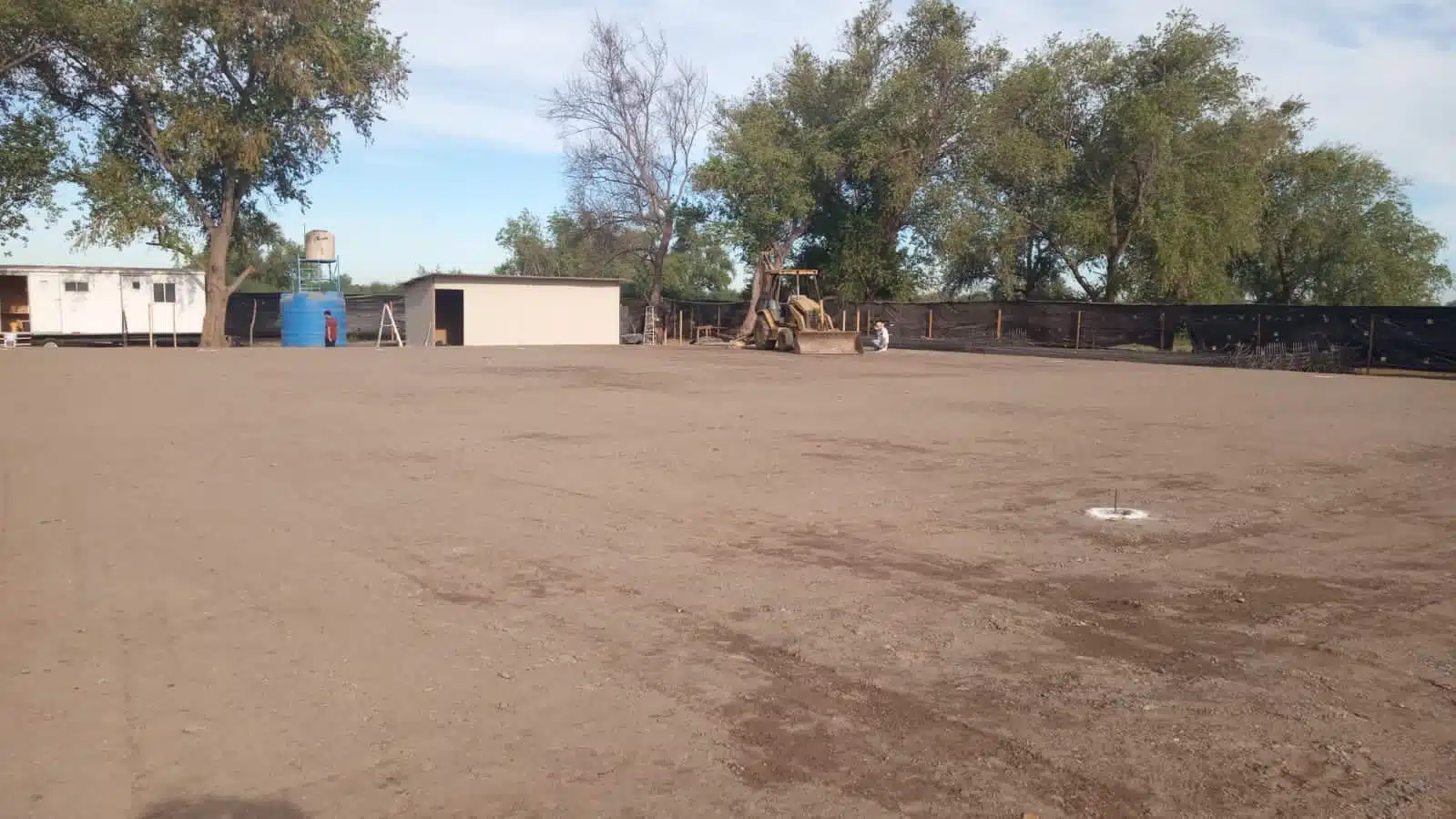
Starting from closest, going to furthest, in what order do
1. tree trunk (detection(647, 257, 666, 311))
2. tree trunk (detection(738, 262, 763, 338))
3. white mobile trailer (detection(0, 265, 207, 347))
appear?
white mobile trailer (detection(0, 265, 207, 347)) → tree trunk (detection(738, 262, 763, 338)) → tree trunk (detection(647, 257, 666, 311))

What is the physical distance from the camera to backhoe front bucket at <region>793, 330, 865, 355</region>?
3403cm

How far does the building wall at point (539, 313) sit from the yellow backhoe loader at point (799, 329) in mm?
10295

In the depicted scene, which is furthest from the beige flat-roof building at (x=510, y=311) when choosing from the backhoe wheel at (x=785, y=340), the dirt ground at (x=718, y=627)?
the dirt ground at (x=718, y=627)

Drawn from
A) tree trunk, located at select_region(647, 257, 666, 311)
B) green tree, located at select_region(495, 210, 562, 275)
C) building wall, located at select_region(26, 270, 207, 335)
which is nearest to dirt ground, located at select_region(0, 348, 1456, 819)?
building wall, located at select_region(26, 270, 207, 335)

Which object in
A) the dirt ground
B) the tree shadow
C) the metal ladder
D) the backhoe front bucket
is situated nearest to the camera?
the tree shadow

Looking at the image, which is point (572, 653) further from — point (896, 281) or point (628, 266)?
point (628, 266)

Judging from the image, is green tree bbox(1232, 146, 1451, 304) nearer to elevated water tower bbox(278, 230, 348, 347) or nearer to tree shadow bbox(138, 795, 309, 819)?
elevated water tower bbox(278, 230, 348, 347)

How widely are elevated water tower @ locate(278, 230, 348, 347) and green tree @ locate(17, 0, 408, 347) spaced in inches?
109

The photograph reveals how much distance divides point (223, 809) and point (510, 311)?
137 ft

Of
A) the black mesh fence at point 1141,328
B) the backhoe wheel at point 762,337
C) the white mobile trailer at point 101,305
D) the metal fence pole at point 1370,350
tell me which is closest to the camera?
the black mesh fence at point 1141,328

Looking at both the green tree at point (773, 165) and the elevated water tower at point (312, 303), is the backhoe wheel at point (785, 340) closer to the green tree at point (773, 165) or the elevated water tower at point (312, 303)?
the green tree at point (773, 165)

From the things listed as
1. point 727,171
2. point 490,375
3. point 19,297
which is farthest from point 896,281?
point 19,297

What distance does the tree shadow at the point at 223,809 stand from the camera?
3.52 m

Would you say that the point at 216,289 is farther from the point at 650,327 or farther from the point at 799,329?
the point at 799,329
